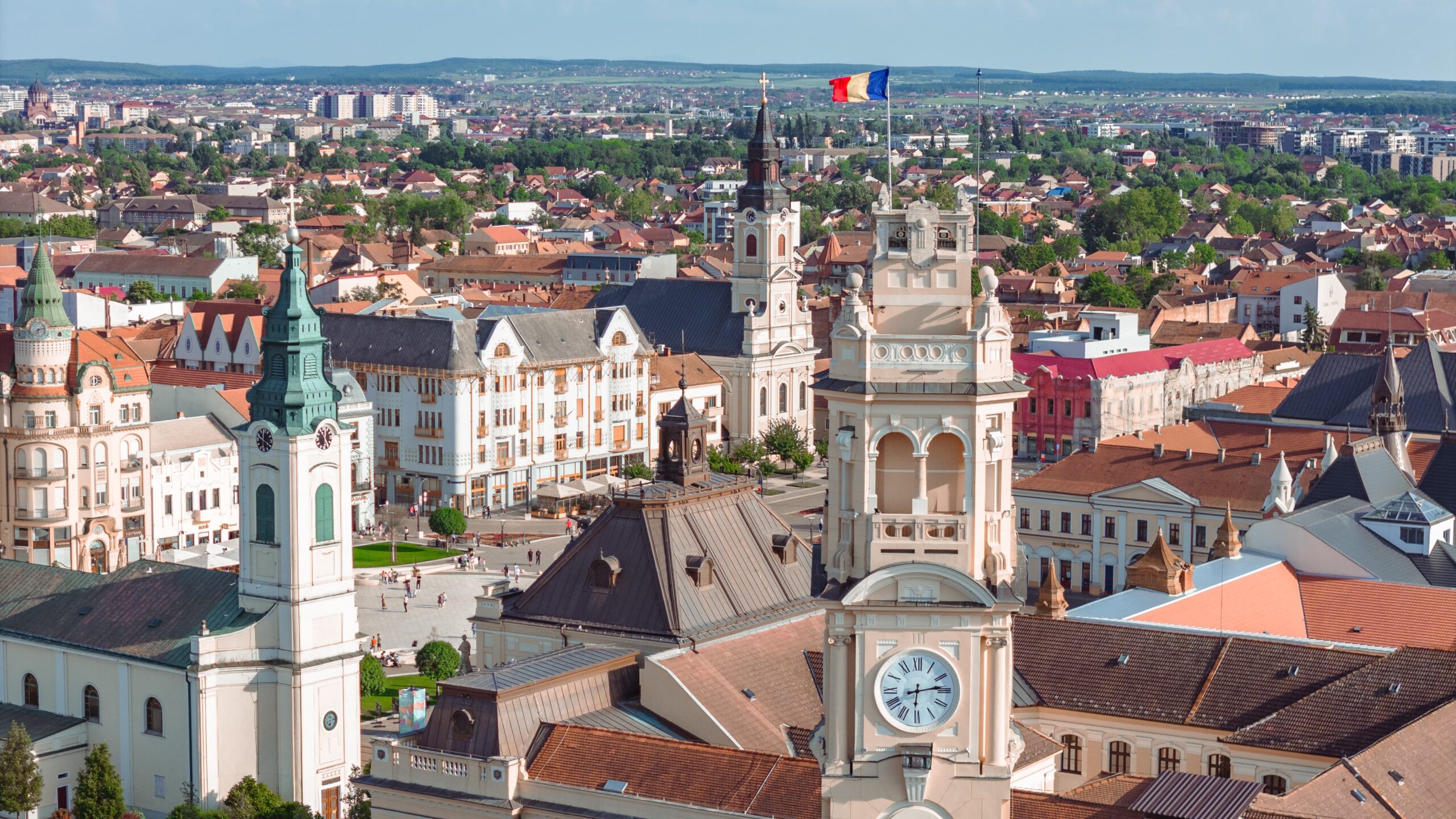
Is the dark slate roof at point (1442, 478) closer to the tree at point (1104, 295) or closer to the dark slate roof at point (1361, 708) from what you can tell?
the dark slate roof at point (1361, 708)

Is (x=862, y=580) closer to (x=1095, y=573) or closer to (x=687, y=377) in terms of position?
(x=1095, y=573)

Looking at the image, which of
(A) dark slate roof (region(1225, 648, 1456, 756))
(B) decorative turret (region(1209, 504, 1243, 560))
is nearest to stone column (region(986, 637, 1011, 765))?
(A) dark slate roof (region(1225, 648, 1456, 756))

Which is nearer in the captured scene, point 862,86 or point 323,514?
point 862,86

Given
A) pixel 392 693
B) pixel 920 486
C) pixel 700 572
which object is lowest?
pixel 392 693

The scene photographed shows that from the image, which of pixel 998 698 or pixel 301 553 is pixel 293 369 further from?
pixel 998 698

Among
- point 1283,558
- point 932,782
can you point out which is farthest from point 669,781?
point 1283,558

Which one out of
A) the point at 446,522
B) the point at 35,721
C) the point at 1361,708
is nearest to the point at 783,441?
the point at 446,522

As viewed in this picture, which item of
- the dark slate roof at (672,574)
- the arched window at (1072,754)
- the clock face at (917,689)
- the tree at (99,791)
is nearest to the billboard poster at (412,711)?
the dark slate roof at (672,574)

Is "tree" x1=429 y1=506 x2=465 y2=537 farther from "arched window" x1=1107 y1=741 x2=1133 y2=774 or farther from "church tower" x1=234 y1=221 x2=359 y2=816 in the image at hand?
"arched window" x1=1107 y1=741 x2=1133 y2=774
